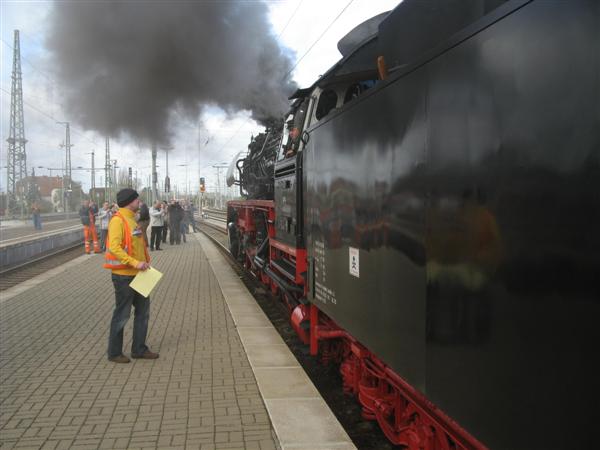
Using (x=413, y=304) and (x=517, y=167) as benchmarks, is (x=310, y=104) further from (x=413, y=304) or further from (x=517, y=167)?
(x=517, y=167)

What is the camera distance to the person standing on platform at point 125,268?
486 centimetres

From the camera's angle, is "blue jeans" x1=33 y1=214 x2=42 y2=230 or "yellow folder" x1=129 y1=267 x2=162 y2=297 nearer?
"yellow folder" x1=129 y1=267 x2=162 y2=297

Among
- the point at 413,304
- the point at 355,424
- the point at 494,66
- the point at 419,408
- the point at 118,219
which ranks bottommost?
the point at 355,424

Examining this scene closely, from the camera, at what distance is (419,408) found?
2.72 m

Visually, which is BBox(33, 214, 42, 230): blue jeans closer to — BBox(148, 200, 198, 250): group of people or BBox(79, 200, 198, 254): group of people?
BBox(148, 200, 198, 250): group of people

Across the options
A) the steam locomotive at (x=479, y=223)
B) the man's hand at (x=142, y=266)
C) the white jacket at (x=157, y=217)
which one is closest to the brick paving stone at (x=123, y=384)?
the man's hand at (x=142, y=266)

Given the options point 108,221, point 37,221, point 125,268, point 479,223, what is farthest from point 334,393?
point 37,221

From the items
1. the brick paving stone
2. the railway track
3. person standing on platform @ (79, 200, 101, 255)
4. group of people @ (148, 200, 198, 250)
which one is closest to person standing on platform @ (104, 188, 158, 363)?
the brick paving stone

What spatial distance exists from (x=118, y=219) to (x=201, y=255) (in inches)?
436

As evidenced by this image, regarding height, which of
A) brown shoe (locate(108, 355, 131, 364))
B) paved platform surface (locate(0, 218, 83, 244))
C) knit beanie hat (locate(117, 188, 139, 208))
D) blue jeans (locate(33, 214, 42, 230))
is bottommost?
brown shoe (locate(108, 355, 131, 364))

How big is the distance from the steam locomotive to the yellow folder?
222 centimetres

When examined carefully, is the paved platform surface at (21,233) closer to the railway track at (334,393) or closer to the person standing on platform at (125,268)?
the railway track at (334,393)

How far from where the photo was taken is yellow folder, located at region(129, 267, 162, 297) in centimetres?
488

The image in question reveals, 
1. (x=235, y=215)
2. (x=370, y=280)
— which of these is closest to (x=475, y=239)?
(x=370, y=280)
